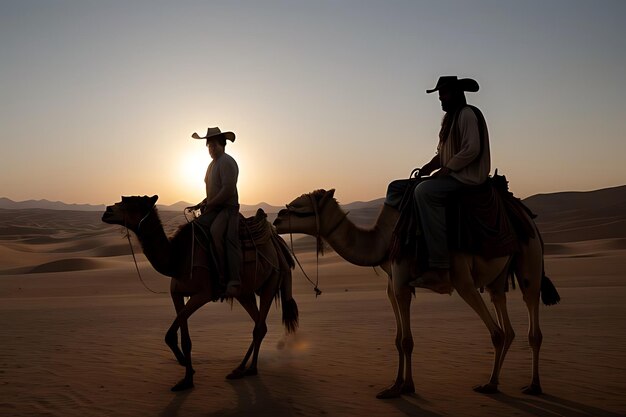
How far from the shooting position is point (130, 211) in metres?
8.60

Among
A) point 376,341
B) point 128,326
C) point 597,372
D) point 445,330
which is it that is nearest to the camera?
point 597,372

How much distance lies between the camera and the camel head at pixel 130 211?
8.52m

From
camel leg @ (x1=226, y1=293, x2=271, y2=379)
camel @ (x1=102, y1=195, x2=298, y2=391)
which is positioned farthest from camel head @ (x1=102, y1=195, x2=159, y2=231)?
camel leg @ (x1=226, y1=293, x2=271, y2=379)

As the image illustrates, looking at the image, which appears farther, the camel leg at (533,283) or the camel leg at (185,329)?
the camel leg at (185,329)

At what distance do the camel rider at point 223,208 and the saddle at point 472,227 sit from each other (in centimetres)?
248

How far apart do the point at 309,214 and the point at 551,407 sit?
3692mm

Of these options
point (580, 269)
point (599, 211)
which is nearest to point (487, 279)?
point (580, 269)

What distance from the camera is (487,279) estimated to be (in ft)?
25.5

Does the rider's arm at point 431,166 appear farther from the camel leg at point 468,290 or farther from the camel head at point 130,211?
the camel head at point 130,211

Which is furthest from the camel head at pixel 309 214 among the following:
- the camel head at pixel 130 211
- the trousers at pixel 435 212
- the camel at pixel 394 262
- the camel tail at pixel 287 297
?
the camel head at pixel 130 211

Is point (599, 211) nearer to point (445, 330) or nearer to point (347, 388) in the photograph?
point (445, 330)

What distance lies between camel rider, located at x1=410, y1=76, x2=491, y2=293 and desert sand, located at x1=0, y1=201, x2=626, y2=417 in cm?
168

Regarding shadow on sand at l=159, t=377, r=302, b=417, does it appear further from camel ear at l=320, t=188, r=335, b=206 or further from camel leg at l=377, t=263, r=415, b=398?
camel ear at l=320, t=188, r=335, b=206

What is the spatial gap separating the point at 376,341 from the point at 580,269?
66.4ft
